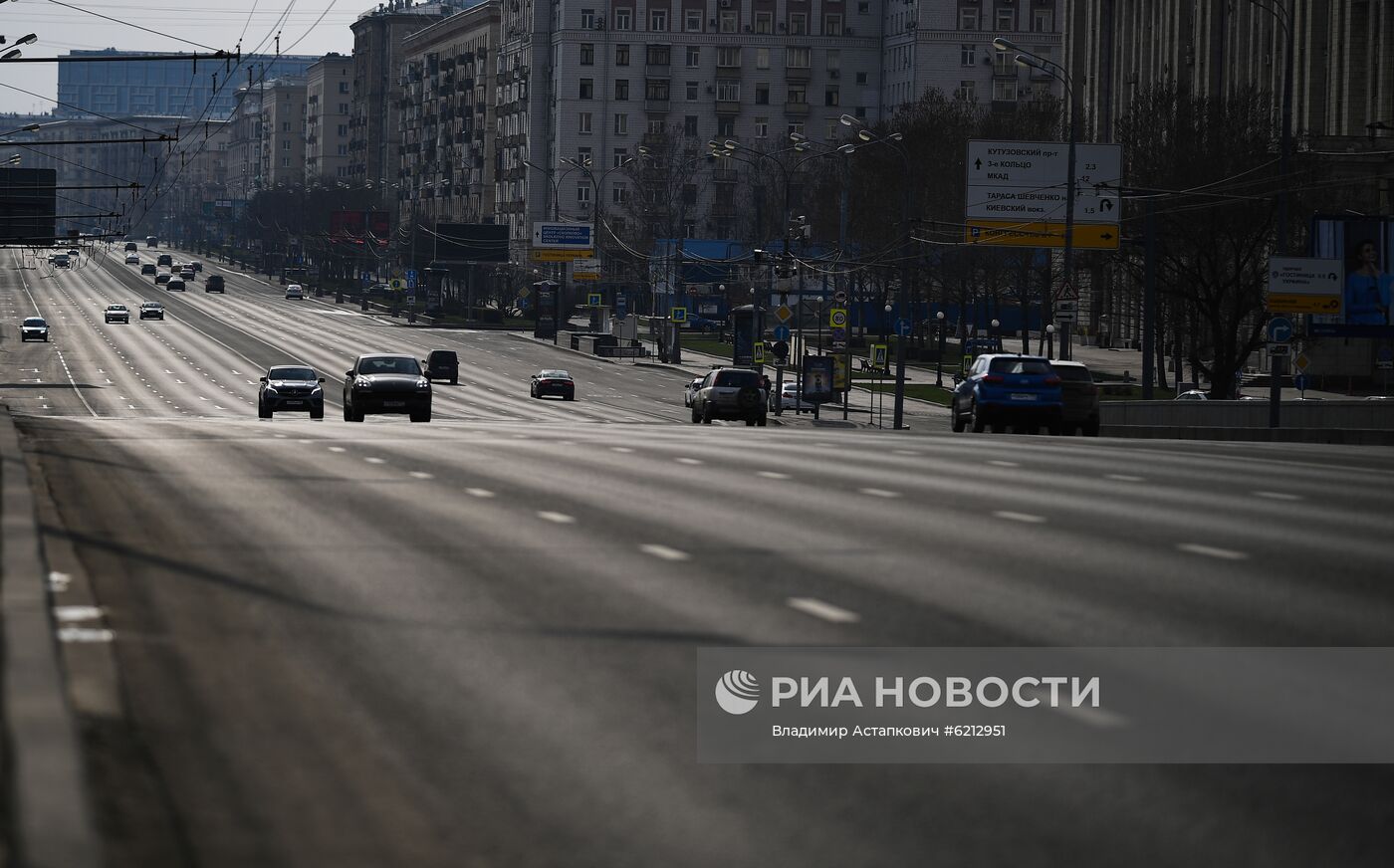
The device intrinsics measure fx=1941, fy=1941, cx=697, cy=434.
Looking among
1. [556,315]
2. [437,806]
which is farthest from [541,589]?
[556,315]

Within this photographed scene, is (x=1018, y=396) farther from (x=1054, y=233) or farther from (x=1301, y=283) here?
(x=1054, y=233)

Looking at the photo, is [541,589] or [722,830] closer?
[722,830]

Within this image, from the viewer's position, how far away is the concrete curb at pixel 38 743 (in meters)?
5.36

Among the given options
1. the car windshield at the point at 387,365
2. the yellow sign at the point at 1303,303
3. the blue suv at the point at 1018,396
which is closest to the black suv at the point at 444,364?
the car windshield at the point at 387,365

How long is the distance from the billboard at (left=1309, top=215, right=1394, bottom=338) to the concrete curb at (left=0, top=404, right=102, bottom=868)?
49.6m

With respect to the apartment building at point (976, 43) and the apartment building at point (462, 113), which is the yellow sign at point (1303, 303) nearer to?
the apartment building at point (976, 43)

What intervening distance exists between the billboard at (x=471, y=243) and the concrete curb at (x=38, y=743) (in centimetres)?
13362

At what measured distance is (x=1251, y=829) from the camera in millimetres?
6812

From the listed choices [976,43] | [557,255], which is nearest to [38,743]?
[557,255]

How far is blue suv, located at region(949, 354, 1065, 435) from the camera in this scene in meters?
34.3

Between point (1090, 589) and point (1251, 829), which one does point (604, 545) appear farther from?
point (1251, 829)

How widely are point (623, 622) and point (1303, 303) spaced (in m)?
36.9

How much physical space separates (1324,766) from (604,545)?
656cm

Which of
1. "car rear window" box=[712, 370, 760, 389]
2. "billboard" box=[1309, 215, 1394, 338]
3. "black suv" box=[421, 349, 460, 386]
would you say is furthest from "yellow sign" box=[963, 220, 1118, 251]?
"black suv" box=[421, 349, 460, 386]
